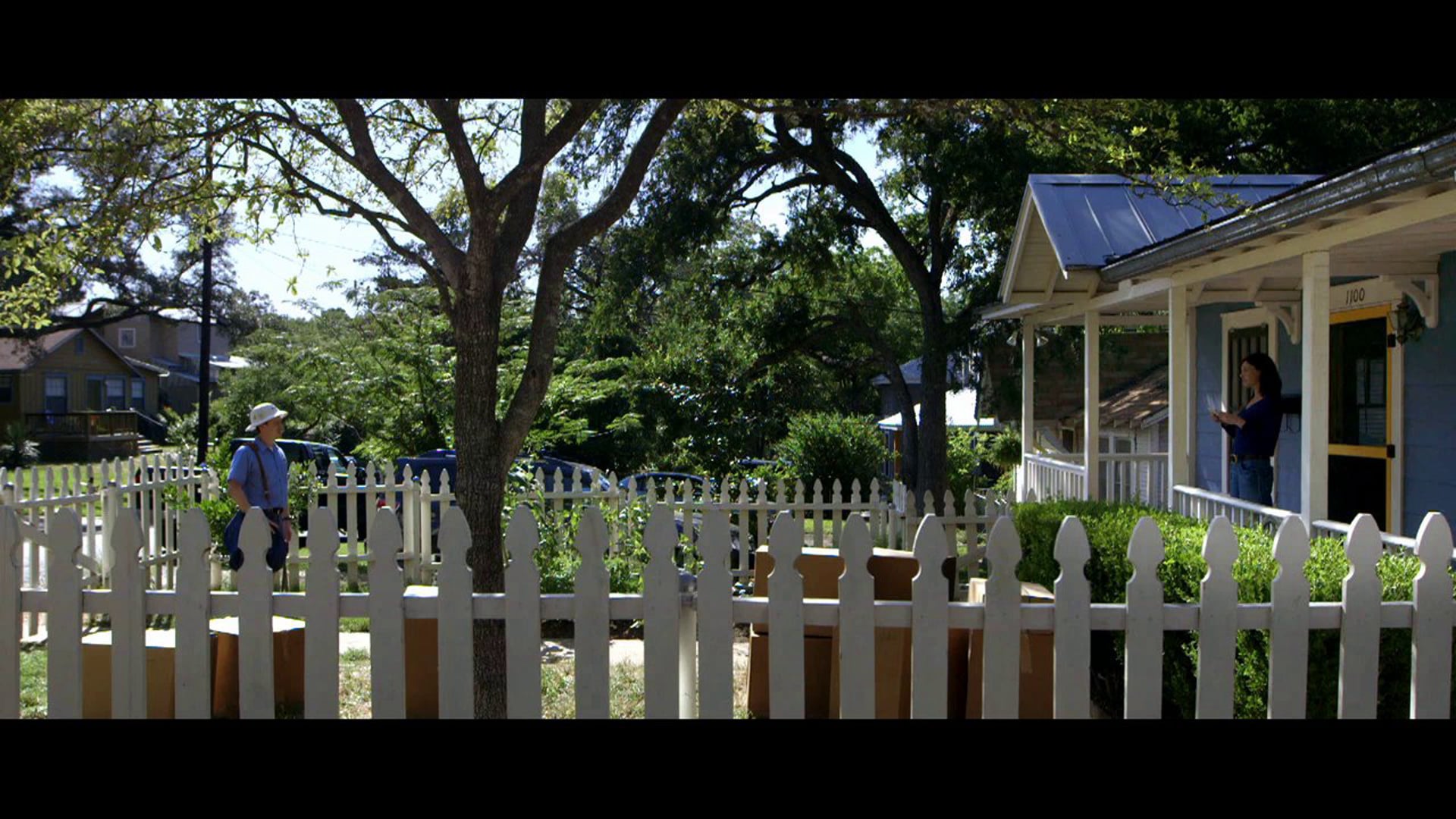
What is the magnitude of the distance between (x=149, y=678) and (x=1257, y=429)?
24.7ft

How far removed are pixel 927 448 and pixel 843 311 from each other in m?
3.18

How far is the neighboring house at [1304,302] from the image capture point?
245 inches

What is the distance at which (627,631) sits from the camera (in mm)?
9719

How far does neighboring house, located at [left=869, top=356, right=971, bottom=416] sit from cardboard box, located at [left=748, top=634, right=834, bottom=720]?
1399cm

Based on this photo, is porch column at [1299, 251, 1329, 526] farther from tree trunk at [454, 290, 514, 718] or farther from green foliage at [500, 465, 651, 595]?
green foliage at [500, 465, 651, 595]

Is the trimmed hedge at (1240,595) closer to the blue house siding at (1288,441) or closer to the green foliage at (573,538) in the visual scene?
the blue house siding at (1288,441)

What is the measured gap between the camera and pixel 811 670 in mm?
5500

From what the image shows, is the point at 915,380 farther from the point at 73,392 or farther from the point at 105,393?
the point at 105,393

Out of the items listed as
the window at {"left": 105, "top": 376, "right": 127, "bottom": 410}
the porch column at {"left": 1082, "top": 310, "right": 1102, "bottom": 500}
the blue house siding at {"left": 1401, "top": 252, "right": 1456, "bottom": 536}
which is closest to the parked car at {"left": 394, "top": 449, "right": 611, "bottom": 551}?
the porch column at {"left": 1082, "top": 310, "right": 1102, "bottom": 500}

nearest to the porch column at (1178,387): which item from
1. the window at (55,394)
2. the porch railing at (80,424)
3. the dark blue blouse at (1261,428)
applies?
the dark blue blouse at (1261,428)

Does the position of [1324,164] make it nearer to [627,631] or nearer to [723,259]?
[723,259]

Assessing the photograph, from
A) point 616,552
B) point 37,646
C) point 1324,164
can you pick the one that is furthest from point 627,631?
point 1324,164
